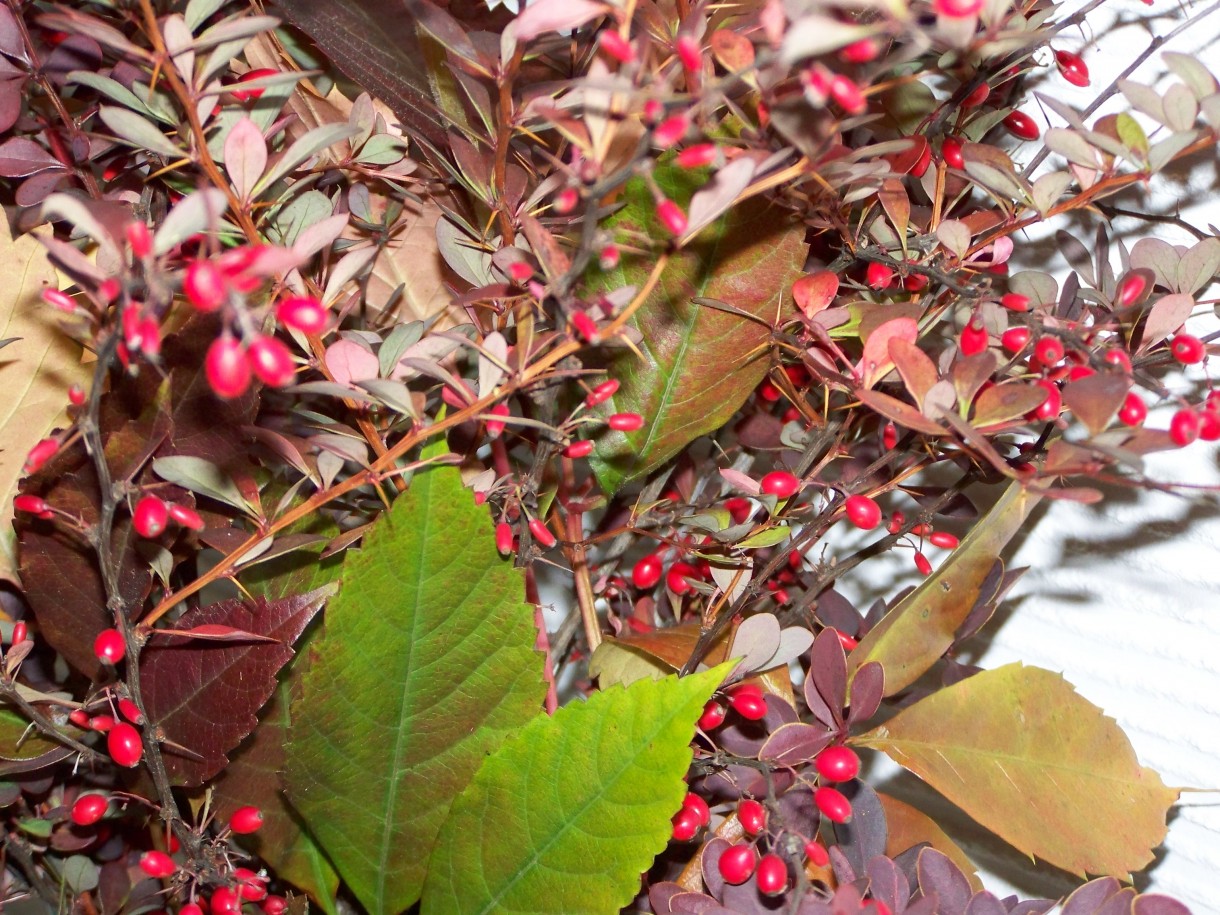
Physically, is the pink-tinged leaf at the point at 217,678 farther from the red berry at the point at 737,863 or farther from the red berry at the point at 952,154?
the red berry at the point at 952,154

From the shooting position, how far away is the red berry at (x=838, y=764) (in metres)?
0.33

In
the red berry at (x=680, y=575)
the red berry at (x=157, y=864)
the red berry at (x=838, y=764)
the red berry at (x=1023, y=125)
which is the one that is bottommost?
the red berry at (x=680, y=575)

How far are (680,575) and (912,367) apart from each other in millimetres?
177

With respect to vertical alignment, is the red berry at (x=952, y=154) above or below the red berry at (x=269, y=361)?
below

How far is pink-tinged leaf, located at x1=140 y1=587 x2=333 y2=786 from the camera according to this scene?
34cm

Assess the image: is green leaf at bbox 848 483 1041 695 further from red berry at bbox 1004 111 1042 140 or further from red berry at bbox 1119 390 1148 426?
red berry at bbox 1004 111 1042 140

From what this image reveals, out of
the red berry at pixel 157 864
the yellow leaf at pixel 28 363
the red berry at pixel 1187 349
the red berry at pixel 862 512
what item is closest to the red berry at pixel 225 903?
the red berry at pixel 157 864

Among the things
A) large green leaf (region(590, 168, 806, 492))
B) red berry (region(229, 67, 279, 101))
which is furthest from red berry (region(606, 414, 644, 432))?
red berry (region(229, 67, 279, 101))

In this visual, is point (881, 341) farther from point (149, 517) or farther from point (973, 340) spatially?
point (149, 517)

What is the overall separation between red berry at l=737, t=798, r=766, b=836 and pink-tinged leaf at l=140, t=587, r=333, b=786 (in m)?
0.16

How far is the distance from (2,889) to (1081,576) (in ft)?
1.72

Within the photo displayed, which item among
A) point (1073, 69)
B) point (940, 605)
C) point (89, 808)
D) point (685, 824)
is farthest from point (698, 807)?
point (1073, 69)

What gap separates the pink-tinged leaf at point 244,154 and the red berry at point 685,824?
260 millimetres

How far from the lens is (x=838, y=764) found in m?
A: 0.33
